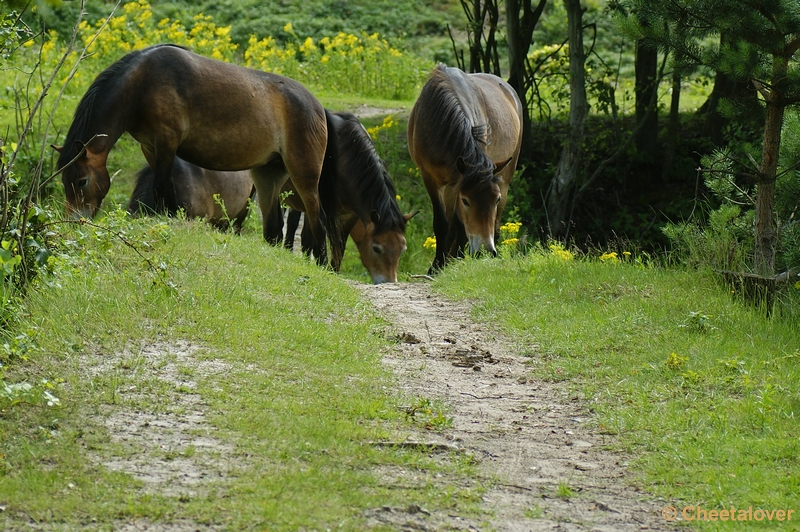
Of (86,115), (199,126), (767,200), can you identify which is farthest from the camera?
(199,126)

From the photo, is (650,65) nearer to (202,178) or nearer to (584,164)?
(584,164)

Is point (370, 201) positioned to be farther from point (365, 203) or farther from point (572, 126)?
point (572, 126)

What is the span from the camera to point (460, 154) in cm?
1005

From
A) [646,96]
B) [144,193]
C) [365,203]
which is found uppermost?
[646,96]

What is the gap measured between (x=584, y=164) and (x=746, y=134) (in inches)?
106

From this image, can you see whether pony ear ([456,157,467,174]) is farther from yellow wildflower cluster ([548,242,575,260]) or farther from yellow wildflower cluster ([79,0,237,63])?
yellow wildflower cluster ([79,0,237,63])

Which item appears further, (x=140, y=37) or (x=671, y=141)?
(x=140, y=37)

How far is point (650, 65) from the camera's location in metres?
16.1

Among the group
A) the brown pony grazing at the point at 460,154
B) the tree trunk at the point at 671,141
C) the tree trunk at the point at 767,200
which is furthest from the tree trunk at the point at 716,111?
the tree trunk at the point at 767,200

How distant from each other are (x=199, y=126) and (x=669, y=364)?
17.1 ft

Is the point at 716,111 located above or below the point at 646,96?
below

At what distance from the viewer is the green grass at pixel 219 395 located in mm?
3578

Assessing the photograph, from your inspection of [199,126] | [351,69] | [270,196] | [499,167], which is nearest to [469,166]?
[499,167]

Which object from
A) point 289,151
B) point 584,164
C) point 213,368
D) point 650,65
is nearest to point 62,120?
point 289,151
